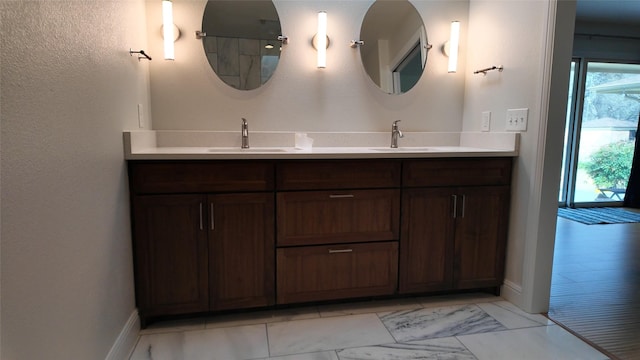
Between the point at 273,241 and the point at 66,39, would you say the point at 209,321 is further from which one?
the point at 66,39

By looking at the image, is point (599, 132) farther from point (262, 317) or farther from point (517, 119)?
point (262, 317)

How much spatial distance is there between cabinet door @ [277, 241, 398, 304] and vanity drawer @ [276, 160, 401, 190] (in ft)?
1.08

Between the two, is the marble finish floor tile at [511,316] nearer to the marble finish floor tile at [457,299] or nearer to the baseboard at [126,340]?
the marble finish floor tile at [457,299]

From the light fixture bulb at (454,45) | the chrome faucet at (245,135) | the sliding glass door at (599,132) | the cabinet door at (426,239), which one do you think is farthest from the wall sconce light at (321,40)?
the sliding glass door at (599,132)

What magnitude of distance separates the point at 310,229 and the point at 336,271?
280 millimetres

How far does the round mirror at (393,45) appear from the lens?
2.54 metres

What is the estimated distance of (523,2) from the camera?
2.10 meters

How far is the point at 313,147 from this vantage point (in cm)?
249

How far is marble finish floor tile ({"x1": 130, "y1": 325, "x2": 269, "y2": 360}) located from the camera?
1719 millimetres

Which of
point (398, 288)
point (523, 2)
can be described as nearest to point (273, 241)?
point (398, 288)

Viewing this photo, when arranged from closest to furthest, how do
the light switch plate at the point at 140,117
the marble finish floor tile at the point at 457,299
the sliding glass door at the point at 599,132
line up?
the light switch plate at the point at 140,117 < the marble finish floor tile at the point at 457,299 < the sliding glass door at the point at 599,132

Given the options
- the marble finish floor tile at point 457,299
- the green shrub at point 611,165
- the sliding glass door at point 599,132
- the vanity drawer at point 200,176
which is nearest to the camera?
the vanity drawer at point 200,176

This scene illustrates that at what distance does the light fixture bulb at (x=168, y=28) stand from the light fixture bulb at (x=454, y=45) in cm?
177

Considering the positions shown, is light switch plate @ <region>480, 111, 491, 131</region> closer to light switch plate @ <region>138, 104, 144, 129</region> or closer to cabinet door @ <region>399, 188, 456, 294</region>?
cabinet door @ <region>399, 188, 456, 294</region>
